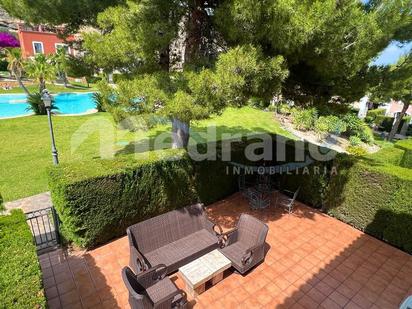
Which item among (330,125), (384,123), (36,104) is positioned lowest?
(384,123)

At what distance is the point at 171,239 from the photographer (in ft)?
17.6

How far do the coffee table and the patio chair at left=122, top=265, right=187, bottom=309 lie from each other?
290 mm

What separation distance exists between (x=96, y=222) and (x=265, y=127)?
14326 mm

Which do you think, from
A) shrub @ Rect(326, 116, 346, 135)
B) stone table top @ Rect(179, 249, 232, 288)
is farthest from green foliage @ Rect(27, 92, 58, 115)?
shrub @ Rect(326, 116, 346, 135)

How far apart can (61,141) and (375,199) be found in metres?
13.0

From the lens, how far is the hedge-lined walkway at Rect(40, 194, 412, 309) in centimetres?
454

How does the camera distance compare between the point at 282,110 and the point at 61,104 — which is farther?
the point at 61,104

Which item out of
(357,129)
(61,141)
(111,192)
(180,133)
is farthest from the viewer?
(357,129)

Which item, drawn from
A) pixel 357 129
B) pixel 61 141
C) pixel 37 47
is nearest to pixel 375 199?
pixel 61 141

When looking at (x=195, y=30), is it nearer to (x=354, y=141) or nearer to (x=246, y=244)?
(x=246, y=244)

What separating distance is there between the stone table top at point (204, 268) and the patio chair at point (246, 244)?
25cm

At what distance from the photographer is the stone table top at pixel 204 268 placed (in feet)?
14.4

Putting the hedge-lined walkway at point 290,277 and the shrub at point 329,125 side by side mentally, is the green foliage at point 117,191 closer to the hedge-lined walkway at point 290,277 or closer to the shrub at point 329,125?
the hedge-lined walkway at point 290,277

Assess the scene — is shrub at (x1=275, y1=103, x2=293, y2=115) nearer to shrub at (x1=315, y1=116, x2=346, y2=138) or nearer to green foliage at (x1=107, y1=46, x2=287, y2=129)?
shrub at (x1=315, y1=116, x2=346, y2=138)
